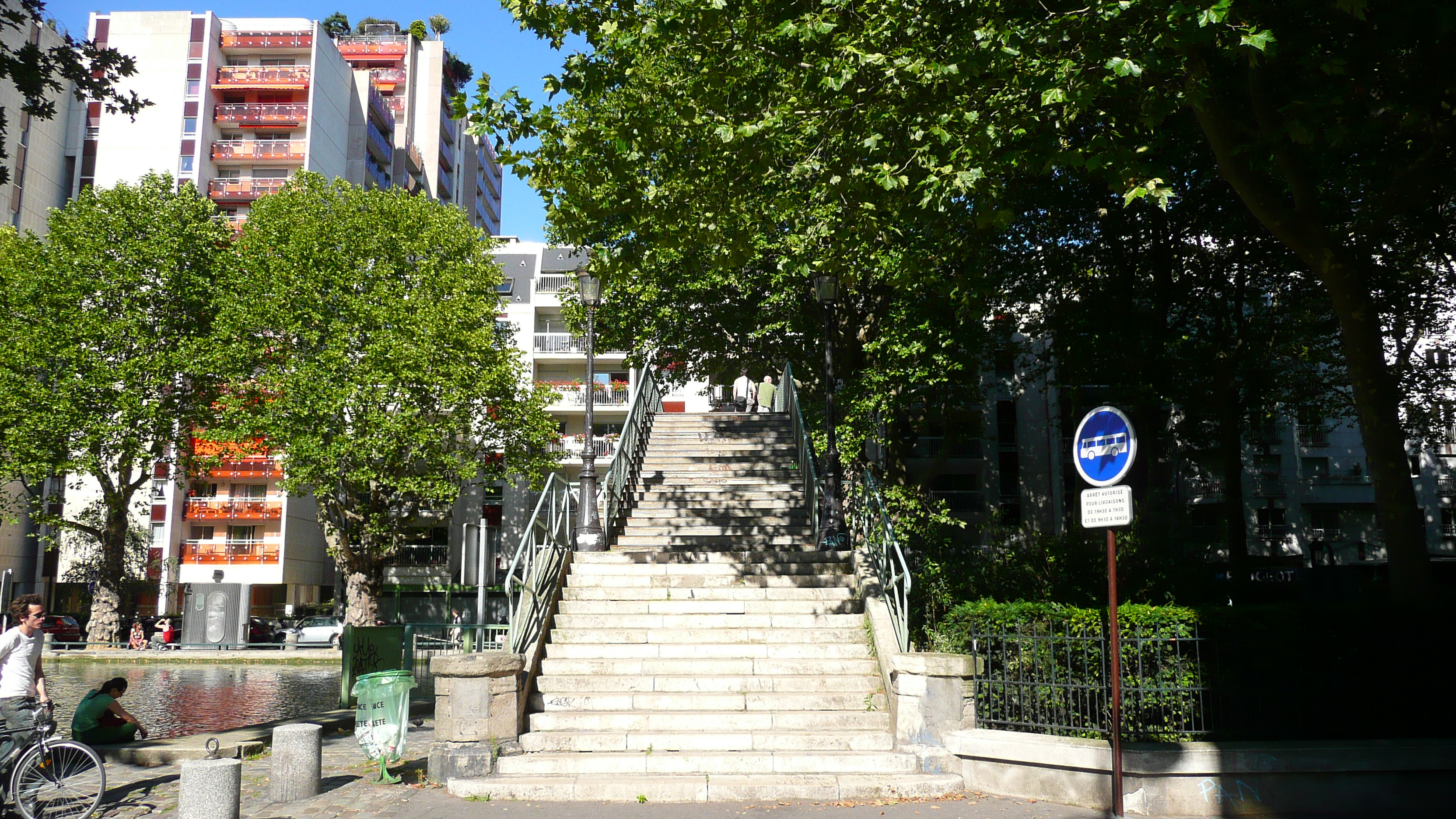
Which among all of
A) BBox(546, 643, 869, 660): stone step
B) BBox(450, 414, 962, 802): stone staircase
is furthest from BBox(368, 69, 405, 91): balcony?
BBox(546, 643, 869, 660): stone step

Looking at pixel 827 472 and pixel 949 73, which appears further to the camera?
pixel 827 472

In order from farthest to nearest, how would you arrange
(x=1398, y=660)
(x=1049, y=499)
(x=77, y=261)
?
(x=1049, y=499), (x=77, y=261), (x=1398, y=660)

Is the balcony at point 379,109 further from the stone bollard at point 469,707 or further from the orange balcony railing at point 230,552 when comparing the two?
the stone bollard at point 469,707

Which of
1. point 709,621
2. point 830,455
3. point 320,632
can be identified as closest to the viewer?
point 709,621

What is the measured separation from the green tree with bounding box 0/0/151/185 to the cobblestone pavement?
697 centimetres

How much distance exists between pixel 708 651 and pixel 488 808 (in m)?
3.18

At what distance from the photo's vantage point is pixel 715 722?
9.41 metres

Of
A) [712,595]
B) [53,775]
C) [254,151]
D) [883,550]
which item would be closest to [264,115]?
[254,151]

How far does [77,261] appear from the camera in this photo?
30531 mm

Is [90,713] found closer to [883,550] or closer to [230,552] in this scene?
[883,550]

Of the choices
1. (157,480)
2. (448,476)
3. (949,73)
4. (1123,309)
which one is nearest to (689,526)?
(949,73)

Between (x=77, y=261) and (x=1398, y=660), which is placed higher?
(x=77, y=261)

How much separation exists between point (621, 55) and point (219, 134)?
49.4 metres

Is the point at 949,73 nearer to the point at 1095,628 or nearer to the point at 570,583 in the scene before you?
the point at 1095,628
